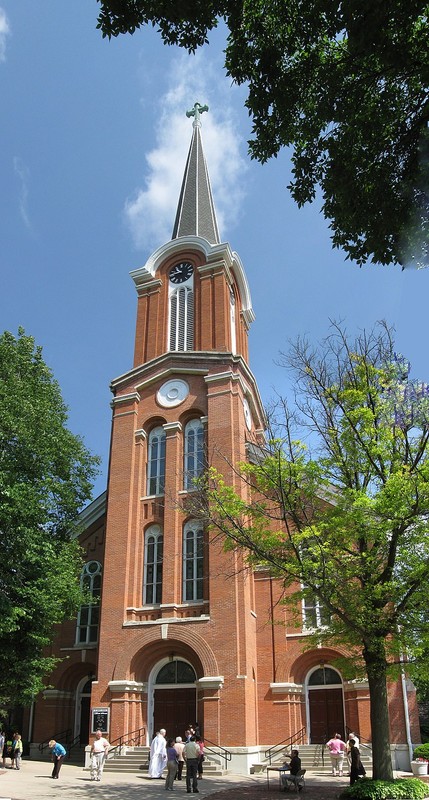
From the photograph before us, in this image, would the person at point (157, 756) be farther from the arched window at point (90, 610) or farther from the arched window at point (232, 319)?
the arched window at point (232, 319)

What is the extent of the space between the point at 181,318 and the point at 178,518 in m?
10.1

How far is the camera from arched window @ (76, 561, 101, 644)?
86.8 ft

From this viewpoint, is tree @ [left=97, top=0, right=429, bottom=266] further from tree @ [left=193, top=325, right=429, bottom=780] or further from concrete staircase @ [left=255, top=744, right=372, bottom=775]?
concrete staircase @ [left=255, top=744, right=372, bottom=775]

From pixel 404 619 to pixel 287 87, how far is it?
1090cm

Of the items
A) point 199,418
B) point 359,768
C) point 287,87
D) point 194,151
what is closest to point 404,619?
point 359,768

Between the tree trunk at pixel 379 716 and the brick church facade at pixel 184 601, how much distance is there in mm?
5678

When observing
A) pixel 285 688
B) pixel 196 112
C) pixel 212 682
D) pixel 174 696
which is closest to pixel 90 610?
pixel 174 696

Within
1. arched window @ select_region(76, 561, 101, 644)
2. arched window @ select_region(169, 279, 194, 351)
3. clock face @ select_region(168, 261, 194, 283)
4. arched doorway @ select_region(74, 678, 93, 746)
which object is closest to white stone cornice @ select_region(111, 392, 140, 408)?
arched window @ select_region(169, 279, 194, 351)

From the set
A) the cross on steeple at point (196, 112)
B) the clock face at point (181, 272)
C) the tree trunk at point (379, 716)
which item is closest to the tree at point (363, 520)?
the tree trunk at point (379, 716)

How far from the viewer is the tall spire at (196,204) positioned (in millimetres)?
34875

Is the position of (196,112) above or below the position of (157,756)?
above

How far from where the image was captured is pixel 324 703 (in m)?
23.1

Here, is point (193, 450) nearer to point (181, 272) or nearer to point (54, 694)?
point (181, 272)

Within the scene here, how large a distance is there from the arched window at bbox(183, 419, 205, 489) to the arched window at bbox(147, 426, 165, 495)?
1129 millimetres
